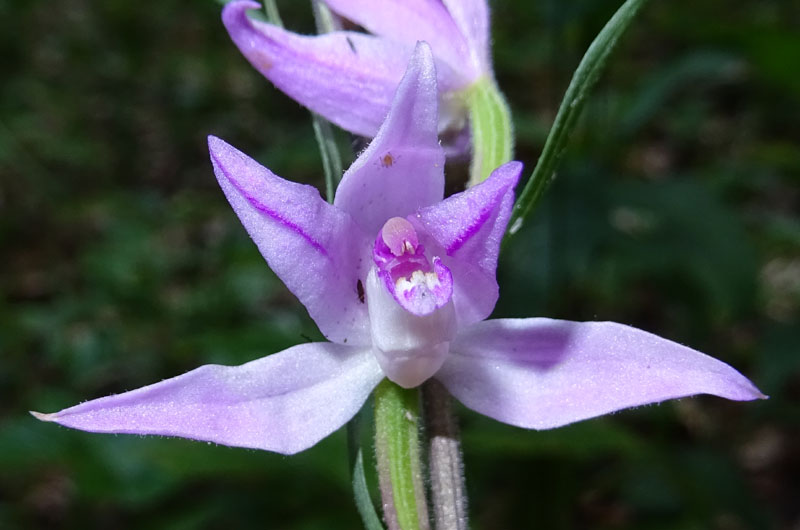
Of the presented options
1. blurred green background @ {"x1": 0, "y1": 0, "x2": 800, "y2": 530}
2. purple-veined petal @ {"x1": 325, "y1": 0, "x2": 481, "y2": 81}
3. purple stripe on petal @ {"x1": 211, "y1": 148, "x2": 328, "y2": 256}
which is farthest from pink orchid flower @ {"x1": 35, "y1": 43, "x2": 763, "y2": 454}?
purple-veined petal @ {"x1": 325, "y1": 0, "x2": 481, "y2": 81}

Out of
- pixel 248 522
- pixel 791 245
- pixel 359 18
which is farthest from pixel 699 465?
pixel 359 18

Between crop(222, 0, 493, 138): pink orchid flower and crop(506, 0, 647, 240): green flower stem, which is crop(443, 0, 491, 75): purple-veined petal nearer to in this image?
crop(222, 0, 493, 138): pink orchid flower

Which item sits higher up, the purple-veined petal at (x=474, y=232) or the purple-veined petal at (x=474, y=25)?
the purple-veined petal at (x=474, y=25)

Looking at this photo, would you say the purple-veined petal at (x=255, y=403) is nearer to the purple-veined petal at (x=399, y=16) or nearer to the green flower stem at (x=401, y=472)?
the green flower stem at (x=401, y=472)

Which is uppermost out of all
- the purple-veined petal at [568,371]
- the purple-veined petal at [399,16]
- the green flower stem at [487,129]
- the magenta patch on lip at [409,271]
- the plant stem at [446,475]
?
the purple-veined petal at [399,16]

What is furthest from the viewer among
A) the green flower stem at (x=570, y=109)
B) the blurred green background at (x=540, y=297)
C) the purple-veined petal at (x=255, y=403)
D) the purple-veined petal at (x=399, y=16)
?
the blurred green background at (x=540, y=297)

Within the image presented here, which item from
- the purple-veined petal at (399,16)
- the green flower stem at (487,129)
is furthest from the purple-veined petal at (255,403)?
the purple-veined petal at (399,16)

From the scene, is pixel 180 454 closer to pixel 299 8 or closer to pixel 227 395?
pixel 227 395
